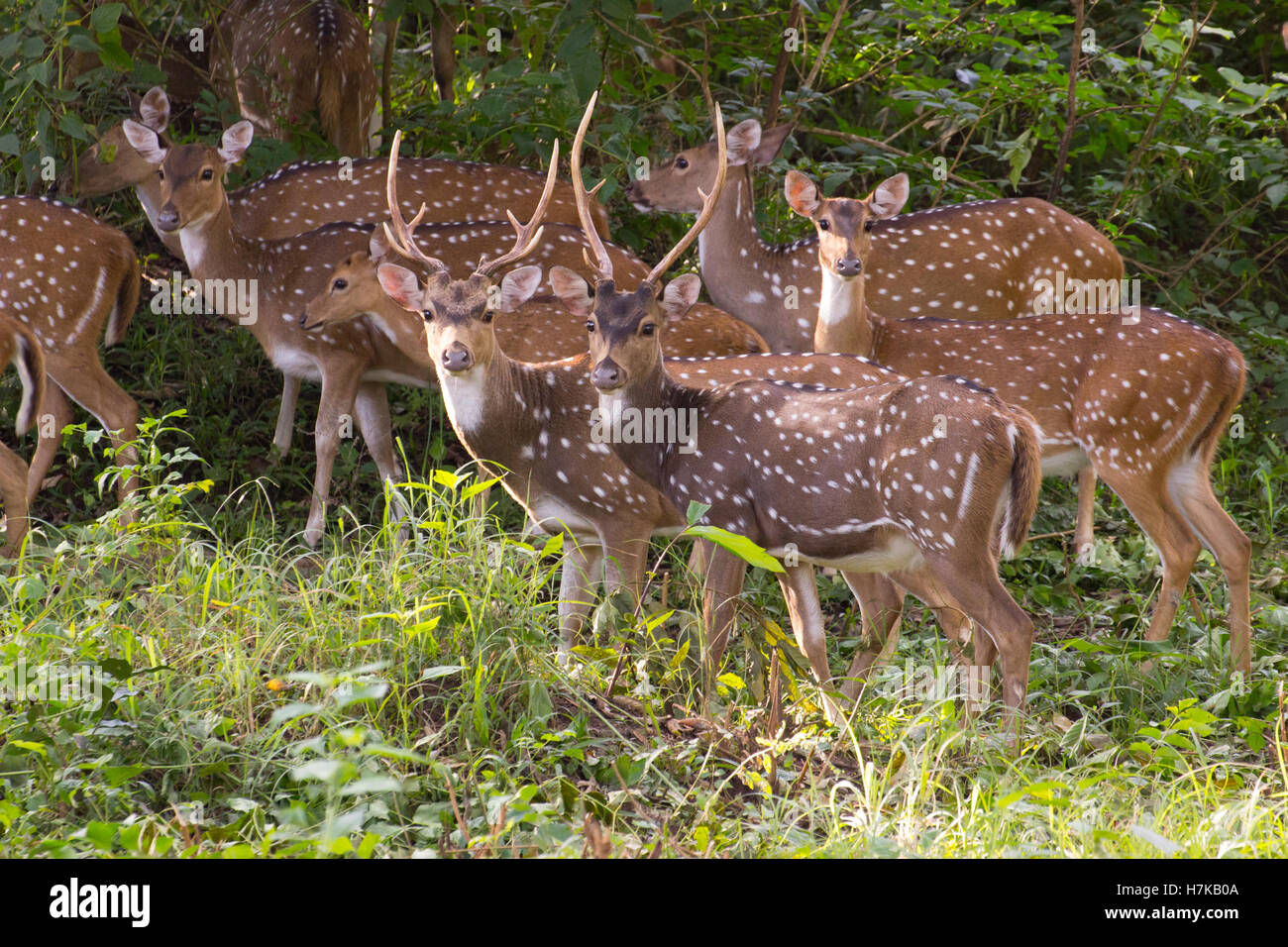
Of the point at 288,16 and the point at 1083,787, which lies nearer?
the point at 1083,787

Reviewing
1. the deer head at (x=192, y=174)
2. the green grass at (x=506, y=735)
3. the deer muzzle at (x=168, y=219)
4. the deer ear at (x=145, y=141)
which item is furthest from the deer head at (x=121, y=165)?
the green grass at (x=506, y=735)

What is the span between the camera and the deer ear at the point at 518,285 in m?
6.22

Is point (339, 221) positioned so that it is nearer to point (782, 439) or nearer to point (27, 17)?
point (27, 17)

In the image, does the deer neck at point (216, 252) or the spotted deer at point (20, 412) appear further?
the deer neck at point (216, 252)

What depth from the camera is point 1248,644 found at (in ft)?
19.2

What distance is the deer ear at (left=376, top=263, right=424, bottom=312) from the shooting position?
630cm

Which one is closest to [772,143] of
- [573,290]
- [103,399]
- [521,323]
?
[521,323]

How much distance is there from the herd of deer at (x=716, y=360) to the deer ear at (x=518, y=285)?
0.04 ft

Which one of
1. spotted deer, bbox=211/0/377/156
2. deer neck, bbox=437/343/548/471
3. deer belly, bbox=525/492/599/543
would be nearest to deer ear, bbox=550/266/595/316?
deer neck, bbox=437/343/548/471

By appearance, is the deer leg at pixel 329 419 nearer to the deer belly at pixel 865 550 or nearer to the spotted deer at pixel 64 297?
the spotted deer at pixel 64 297

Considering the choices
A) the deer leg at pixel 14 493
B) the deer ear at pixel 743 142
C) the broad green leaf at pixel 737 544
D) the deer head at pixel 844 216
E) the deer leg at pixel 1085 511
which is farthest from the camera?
the deer ear at pixel 743 142

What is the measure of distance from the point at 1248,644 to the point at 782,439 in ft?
6.81

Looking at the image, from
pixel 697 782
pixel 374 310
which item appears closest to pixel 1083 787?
pixel 697 782

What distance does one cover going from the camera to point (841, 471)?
5.13 metres
